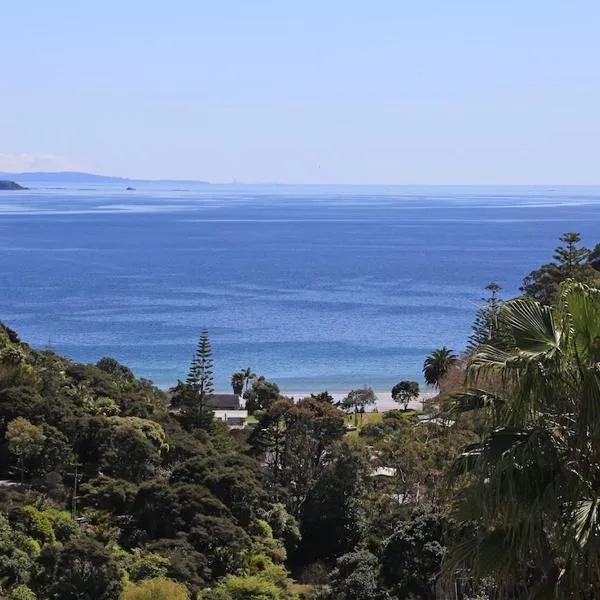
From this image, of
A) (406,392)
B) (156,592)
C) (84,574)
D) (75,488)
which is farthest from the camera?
(406,392)

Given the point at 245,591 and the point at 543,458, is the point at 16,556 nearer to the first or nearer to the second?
the point at 245,591

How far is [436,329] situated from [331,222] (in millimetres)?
121294

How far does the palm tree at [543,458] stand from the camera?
16.2ft

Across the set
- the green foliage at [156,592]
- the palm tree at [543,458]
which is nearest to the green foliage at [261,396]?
the green foliage at [156,592]

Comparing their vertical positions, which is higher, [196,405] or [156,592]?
[156,592]

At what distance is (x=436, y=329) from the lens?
220 ft

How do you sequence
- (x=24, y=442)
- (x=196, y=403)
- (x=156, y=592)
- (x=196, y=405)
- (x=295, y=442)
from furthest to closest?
(x=196, y=403)
(x=196, y=405)
(x=295, y=442)
(x=24, y=442)
(x=156, y=592)

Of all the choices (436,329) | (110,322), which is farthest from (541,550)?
(110,322)

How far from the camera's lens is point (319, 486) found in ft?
79.5

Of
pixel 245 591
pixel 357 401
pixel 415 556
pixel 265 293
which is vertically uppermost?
pixel 415 556

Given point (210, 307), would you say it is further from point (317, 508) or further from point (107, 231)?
point (107, 231)

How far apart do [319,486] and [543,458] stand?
64.5 feet

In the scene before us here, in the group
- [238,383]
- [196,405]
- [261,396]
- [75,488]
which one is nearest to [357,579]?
[75,488]

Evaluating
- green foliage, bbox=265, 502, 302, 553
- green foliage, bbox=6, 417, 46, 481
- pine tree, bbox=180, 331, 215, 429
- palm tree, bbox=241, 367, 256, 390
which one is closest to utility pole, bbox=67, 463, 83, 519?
green foliage, bbox=6, 417, 46, 481
